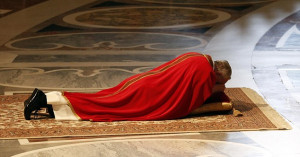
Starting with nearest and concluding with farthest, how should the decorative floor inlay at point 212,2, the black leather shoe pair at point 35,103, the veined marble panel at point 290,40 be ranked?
the black leather shoe pair at point 35,103 → the veined marble panel at point 290,40 → the decorative floor inlay at point 212,2

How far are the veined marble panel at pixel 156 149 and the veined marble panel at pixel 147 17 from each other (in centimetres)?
560

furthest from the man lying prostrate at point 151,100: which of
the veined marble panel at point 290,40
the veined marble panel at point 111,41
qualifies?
the veined marble panel at point 290,40

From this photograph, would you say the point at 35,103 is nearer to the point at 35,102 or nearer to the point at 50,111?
the point at 35,102

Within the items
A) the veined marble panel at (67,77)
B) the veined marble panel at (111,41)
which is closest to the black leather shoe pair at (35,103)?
the veined marble panel at (67,77)

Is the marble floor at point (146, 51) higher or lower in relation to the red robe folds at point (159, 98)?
lower

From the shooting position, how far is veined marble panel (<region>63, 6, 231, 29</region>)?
11.5 meters

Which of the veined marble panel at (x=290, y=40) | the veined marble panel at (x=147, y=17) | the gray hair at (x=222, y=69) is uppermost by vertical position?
the gray hair at (x=222, y=69)

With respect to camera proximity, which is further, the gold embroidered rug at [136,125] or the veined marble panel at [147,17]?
the veined marble panel at [147,17]

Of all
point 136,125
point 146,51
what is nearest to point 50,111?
point 136,125

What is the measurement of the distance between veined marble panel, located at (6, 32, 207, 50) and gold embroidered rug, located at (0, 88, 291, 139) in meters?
3.19

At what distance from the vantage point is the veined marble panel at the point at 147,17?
11.5 meters

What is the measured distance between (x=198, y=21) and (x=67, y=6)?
2575mm

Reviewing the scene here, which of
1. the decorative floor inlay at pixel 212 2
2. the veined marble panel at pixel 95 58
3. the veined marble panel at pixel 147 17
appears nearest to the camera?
the veined marble panel at pixel 95 58

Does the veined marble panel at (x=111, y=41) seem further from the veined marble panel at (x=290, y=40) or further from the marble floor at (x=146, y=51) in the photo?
the veined marble panel at (x=290, y=40)
